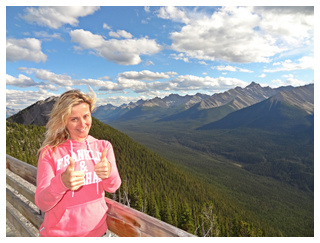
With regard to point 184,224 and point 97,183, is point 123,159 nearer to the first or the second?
point 184,224

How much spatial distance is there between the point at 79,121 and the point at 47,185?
90cm

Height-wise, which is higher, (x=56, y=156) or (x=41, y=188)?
(x=56, y=156)

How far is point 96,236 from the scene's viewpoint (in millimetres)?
3086

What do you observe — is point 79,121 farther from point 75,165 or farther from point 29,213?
point 29,213

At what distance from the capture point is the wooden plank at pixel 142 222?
265cm

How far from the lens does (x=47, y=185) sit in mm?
2510

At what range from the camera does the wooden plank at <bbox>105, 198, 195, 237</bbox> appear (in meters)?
2.65

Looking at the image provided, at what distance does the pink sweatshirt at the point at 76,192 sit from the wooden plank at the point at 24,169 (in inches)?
79.9

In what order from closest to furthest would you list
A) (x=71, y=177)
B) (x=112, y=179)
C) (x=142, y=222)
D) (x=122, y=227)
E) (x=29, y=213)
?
(x=71, y=177), (x=112, y=179), (x=142, y=222), (x=122, y=227), (x=29, y=213)

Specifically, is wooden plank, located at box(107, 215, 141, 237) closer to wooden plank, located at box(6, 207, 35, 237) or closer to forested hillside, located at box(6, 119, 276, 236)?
wooden plank, located at box(6, 207, 35, 237)

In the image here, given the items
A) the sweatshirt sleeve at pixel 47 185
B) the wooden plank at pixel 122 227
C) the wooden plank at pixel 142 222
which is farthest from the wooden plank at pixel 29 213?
the sweatshirt sleeve at pixel 47 185

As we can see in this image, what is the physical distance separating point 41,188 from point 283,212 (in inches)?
7107

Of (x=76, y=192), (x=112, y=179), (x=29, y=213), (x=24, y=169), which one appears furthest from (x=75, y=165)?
(x=24, y=169)
